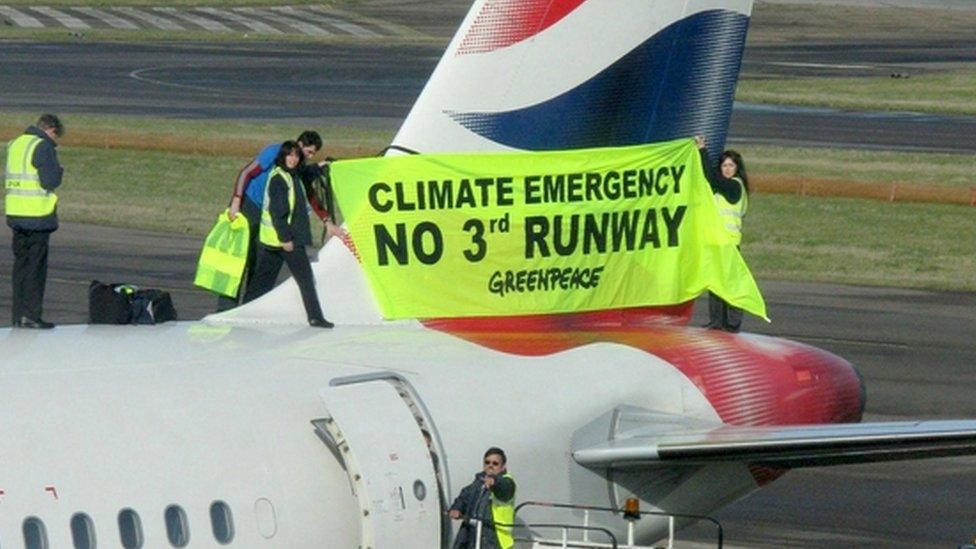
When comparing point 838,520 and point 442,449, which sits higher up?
point 442,449

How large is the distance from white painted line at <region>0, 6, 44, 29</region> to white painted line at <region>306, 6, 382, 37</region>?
549 inches

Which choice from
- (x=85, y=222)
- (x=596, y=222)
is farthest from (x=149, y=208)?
(x=596, y=222)

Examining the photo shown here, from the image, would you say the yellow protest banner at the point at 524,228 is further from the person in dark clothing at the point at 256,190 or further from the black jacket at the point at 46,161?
the black jacket at the point at 46,161

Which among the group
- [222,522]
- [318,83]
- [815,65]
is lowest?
[222,522]

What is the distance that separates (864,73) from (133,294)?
63.7m

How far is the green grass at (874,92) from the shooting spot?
215 feet

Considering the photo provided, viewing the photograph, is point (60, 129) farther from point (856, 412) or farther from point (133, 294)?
point (856, 412)

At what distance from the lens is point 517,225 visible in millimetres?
16078

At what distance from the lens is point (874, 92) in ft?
227

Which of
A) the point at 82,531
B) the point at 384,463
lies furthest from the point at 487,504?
the point at 82,531

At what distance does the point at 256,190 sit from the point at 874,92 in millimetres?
53531

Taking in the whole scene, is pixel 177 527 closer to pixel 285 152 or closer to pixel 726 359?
pixel 726 359

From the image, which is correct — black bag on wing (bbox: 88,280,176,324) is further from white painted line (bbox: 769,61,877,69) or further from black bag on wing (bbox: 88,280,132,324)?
white painted line (bbox: 769,61,877,69)

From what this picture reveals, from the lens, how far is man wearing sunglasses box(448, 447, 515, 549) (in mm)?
13461
